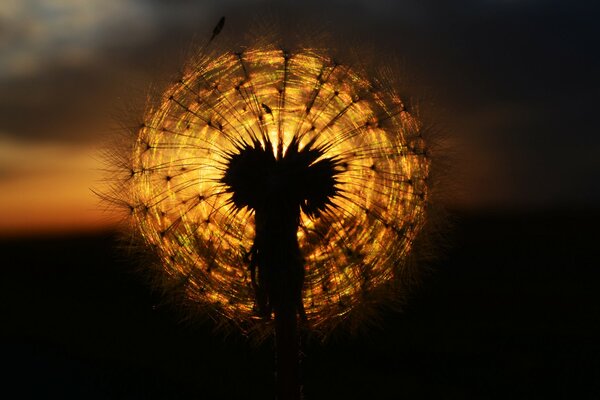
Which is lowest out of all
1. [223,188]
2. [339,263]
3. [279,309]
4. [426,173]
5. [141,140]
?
[279,309]

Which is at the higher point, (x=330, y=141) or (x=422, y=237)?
(x=330, y=141)

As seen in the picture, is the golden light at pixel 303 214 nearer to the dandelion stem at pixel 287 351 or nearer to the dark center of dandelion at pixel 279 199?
the dark center of dandelion at pixel 279 199

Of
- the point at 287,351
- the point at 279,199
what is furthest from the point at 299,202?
the point at 287,351

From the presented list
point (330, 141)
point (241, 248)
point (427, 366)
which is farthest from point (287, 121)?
point (427, 366)

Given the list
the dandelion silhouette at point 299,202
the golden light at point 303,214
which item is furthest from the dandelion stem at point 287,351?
the golden light at point 303,214

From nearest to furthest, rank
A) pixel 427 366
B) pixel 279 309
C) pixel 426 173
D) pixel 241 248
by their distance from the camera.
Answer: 1. pixel 279 309
2. pixel 241 248
3. pixel 426 173
4. pixel 427 366

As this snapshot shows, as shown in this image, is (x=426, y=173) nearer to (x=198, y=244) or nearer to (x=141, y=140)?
(x=198, y=244)
